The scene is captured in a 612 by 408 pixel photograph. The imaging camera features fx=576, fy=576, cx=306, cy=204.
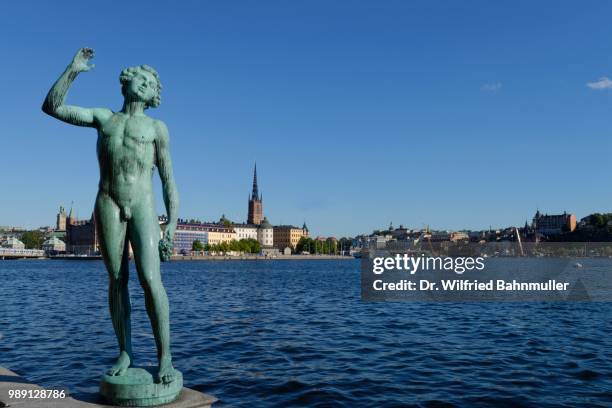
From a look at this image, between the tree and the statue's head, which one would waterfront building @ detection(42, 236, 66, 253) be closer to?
the tree

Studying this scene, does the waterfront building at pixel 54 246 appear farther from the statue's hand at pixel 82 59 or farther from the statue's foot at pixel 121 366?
the statue's hand at pixel 82 59

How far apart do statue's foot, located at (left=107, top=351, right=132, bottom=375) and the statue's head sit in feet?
8.58

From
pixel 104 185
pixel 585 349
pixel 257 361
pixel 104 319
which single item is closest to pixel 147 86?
pixel 104 185

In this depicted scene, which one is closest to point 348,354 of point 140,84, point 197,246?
point 140,84

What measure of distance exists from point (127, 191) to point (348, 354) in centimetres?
864

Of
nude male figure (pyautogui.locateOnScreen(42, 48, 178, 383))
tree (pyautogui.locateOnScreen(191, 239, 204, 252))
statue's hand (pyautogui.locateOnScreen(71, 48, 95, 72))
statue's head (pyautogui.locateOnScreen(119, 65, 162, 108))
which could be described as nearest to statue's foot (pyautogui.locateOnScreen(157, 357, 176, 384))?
nude male figure (pyautogui.locateOnScreen(42, 48, 178, 383))

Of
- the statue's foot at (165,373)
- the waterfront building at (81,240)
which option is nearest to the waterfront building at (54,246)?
the waterfront building at (81,240)

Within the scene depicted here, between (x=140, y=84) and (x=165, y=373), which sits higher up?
(x=140, y=84)

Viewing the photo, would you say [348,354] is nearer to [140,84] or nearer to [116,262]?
[116,262]

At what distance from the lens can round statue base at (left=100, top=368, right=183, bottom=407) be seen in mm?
5395

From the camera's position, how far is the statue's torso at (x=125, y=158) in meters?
5.67

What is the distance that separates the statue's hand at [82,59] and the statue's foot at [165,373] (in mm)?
2956

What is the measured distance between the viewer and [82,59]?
5.55 m

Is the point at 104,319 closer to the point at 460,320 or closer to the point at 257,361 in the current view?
the point at 257,361
